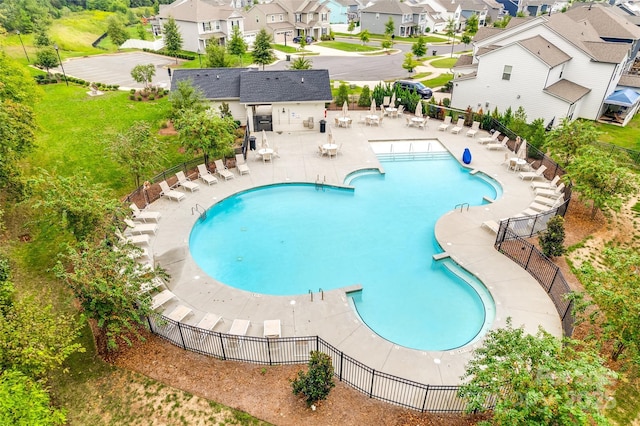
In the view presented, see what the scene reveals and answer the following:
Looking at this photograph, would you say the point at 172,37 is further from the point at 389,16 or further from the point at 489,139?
the point at 389,16

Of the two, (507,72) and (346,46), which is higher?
(507,72)

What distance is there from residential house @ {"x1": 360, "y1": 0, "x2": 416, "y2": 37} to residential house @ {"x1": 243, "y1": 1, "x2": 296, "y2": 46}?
17.3 metres

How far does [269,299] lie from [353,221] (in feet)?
24.9

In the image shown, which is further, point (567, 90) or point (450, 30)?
point (450, 30)

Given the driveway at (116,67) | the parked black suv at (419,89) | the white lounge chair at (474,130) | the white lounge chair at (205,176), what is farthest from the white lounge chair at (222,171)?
the parked black suv at (419,89)

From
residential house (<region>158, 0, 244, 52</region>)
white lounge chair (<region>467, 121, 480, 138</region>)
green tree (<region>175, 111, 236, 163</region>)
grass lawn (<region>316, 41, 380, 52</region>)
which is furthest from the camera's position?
grass lawn (<region>316, 41, 380, 52</region>)

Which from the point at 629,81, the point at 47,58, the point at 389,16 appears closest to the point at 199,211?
the point at 47,58

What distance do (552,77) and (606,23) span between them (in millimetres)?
17751

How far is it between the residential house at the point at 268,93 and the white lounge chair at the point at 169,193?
1025cm

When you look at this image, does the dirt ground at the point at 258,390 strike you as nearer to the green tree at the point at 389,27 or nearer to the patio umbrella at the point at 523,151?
the patio umbrella at the point at 523,151

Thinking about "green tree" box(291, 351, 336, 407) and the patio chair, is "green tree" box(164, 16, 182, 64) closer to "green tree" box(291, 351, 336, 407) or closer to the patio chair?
the patio chair

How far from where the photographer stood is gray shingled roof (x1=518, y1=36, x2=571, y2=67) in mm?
31695

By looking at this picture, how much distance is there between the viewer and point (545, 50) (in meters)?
32.8

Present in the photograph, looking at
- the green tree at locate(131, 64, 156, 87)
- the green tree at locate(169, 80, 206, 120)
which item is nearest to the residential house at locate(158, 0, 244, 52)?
the green tree at locate(131, 64, 156, 87)
